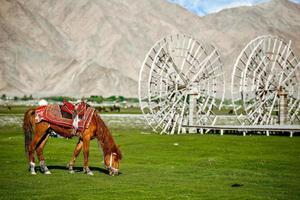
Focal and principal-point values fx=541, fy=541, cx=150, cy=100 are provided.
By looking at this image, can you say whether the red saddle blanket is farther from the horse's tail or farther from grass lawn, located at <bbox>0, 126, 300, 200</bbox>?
grass lawn, located at <bbox>0, 126, 300, 200</bbox>

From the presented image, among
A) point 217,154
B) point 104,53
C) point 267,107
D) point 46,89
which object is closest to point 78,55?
point 104,53

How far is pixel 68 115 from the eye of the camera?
18875mm

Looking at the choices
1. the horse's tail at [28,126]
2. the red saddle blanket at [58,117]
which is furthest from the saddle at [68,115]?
the horse's tail at [28,126]

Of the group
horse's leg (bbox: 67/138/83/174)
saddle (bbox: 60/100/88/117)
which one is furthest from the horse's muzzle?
saddle (bbox: 60/100/88/117)

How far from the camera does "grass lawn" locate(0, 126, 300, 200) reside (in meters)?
14.8

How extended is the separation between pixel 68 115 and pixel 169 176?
161 inches

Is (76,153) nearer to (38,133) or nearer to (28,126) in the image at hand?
(38,133)

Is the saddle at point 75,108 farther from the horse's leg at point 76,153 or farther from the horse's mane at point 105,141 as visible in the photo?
the horse's leg at point 76,153

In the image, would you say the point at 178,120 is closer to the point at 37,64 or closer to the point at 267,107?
the point at 267,107

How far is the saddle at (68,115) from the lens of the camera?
18.5 meters

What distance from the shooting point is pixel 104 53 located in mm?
196875

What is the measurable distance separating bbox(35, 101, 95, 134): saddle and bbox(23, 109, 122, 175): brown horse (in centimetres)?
16

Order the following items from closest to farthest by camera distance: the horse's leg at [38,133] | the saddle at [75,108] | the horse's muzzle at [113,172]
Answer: the horse's muzzle at [113,172]
the saddle at [75,108]
the horse's leg at [38,133]

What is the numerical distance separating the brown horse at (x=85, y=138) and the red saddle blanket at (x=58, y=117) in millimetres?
137
